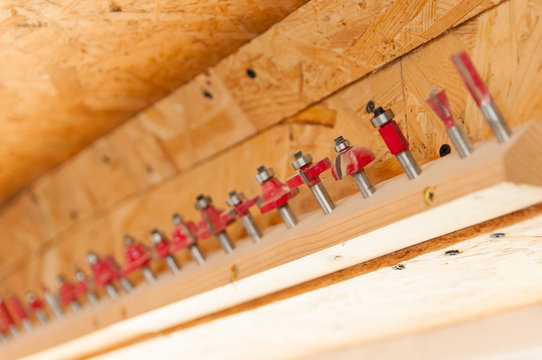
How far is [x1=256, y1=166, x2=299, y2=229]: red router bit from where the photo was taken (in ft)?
3.29

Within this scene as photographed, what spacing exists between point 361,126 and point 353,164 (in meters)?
0.20

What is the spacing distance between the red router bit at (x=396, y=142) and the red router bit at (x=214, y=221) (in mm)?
410

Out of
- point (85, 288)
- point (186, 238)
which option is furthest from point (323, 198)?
point (85, 288)

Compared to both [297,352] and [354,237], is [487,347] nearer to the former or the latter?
[297,352]

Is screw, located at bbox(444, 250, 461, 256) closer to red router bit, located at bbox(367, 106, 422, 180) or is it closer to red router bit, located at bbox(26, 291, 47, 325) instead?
red router bit, located at bbox(367, 106, 422, 180)

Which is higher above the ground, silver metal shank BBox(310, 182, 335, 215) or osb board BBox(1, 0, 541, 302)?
osb board BBox(1, 0, 541, 302)

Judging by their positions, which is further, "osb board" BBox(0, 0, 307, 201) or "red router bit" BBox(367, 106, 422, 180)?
"osb board" BBox(0, 0, 307, 201)

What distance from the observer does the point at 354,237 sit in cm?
85

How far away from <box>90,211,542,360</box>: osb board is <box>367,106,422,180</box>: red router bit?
18 cm

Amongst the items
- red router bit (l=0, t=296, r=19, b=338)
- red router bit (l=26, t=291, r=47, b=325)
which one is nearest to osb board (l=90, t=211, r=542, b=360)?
red router bit (l=26, t=291, r=47, b=325)

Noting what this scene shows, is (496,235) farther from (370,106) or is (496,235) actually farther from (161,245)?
(161,245)

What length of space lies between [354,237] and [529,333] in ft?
2.41

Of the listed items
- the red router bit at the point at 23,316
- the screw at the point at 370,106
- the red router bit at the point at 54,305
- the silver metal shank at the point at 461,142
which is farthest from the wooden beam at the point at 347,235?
the red router bit at the point at 23,316

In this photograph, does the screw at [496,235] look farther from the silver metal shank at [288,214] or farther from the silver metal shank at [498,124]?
the silver metal shank at [288,214]
